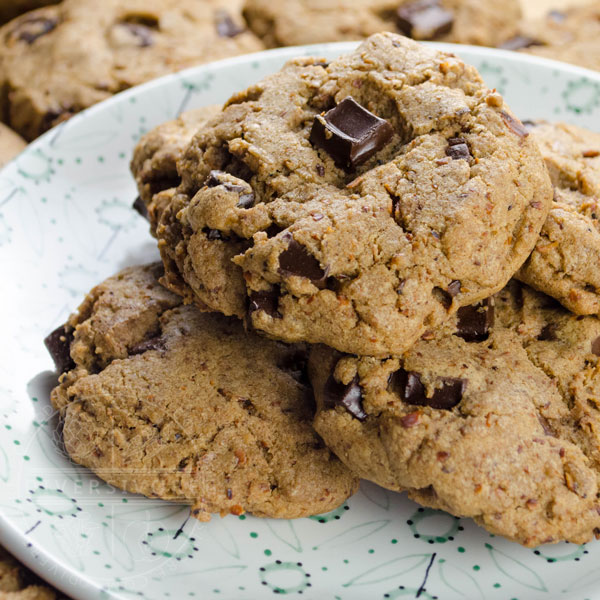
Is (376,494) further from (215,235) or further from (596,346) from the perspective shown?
(215,235)

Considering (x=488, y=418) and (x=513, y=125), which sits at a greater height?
(x=513, y=125)

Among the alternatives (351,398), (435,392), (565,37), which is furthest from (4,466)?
(565,37)

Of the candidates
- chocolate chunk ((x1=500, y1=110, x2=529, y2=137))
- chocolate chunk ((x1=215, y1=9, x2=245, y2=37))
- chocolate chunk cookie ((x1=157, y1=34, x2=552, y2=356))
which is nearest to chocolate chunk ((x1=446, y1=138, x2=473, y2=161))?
chocolate chunk cookie ((x1=157, y1=34, x2=552, y2=356))

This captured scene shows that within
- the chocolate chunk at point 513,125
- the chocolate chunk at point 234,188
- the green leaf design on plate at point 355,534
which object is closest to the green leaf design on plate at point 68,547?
the green leaf design on plate at point 355,534

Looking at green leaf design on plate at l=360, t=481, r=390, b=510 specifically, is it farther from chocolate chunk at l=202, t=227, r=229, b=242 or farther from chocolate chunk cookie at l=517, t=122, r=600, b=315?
chocolate chunk at l=202, t=227, r=229, b=242

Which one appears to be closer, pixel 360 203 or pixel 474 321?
pixel 360 203

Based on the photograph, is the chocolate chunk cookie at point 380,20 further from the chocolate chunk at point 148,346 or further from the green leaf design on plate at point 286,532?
the green leaf design on plate at point 286,532

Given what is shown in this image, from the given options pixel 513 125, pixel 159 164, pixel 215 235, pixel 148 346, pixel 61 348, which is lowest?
pixel 61 348
